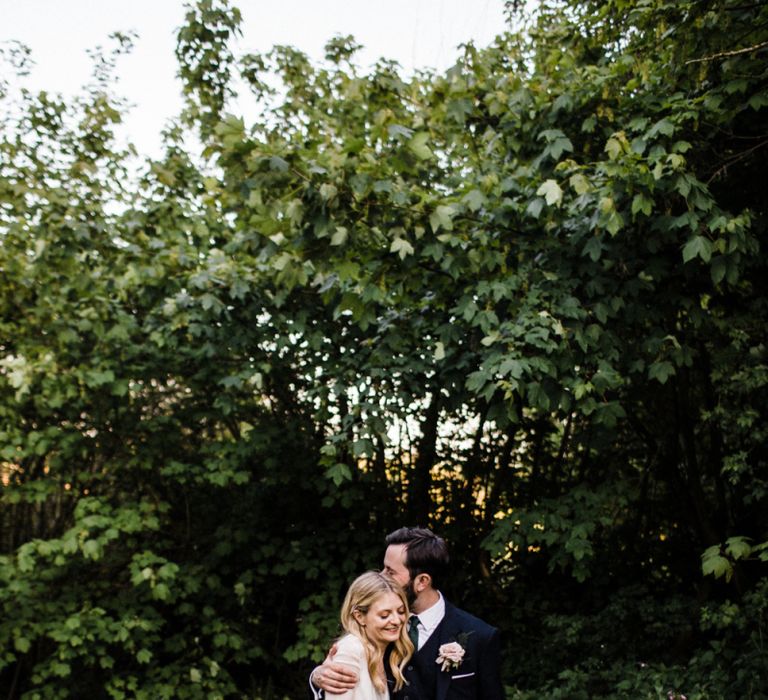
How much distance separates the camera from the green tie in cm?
274

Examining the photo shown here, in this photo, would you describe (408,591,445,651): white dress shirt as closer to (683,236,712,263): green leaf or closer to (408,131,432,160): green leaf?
(408,131,432,160): green leaf

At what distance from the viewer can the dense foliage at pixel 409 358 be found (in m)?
4.68

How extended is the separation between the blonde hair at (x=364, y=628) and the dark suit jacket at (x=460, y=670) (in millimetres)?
101

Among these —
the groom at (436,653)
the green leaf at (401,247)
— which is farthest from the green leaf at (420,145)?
the groom at (436,653)

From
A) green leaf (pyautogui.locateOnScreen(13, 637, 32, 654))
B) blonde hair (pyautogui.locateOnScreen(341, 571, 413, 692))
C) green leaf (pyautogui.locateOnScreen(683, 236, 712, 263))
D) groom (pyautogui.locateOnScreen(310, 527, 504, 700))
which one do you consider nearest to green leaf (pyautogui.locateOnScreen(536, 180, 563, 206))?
green leaf (pyautogui.locateOnScreen(683, 236, 712, 263))

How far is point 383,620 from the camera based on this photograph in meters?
2.50

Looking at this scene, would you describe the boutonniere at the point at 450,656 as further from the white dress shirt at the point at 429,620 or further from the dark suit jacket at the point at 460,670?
the white dress shirt at the point at 429,620

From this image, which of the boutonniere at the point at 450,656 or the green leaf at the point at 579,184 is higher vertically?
the green leaf at the point at 579,184

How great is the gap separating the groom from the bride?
0.06 metres

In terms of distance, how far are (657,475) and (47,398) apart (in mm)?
6315

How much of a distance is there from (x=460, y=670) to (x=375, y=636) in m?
0.36

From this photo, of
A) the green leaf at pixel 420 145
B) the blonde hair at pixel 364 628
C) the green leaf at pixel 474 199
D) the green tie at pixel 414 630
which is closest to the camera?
the blonde hair at pixel 364 628

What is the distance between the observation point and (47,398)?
667 cm

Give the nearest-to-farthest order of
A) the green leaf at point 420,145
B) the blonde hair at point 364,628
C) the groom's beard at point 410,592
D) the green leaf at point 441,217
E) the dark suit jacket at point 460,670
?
1. the blonde hair at point 364,628
2. the dark suit jacket at point 460,670
3. the groom's beard at point 410,592
4. the green leaf at point 420,145
5. the green leaf at point 441,217
